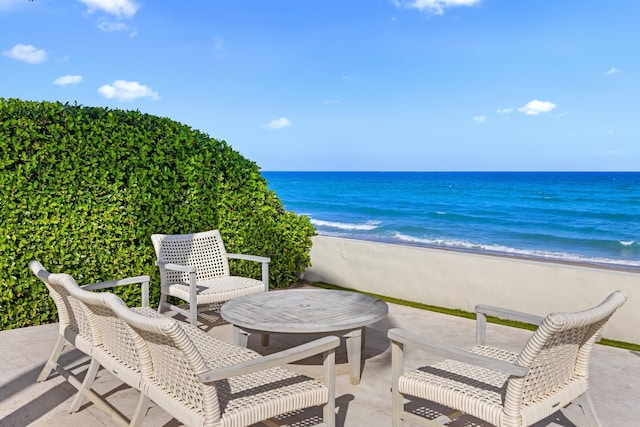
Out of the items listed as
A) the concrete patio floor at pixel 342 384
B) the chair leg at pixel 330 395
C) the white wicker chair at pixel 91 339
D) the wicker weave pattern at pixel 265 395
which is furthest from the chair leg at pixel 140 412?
the chair leg at pixel 330 395

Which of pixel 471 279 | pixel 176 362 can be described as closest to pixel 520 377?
pixel 176 362

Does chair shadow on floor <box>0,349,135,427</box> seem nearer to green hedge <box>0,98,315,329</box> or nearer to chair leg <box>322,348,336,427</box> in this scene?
chair leg <box>322,348,336,427</box>

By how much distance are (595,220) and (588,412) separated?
927 inches

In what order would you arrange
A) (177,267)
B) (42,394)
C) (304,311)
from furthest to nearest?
(177,267)
(304,311)
(42,394)

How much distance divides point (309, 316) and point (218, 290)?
145 cm

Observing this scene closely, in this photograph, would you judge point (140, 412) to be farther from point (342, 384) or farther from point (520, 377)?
point (520, 377)

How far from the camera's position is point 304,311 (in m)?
3.97

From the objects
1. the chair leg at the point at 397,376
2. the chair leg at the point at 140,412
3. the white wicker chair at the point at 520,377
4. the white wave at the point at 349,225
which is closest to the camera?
the white wicker chair at the point at 520,377

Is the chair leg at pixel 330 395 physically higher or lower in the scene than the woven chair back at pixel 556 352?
lower

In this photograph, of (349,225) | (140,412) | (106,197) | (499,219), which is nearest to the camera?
(140,412)

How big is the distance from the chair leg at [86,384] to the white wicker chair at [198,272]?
4.98 feet

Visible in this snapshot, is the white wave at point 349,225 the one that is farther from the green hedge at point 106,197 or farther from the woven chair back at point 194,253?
the woven chair back at point 194,253

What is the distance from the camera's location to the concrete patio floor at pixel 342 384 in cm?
315

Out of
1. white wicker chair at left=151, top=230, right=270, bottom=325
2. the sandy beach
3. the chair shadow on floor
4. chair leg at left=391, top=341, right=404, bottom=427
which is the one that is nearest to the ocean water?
the sandy beach
